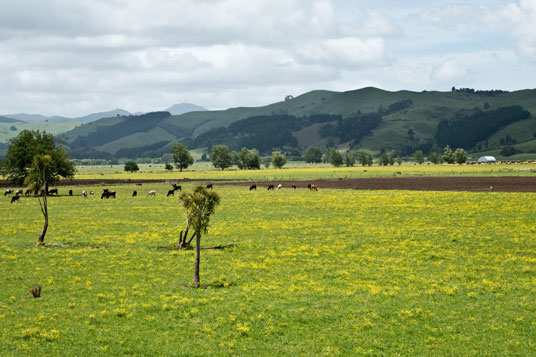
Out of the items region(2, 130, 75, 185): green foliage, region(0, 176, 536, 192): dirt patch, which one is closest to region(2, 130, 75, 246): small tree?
region(2, 130, 75, 185): green foliage

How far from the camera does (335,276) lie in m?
26.3

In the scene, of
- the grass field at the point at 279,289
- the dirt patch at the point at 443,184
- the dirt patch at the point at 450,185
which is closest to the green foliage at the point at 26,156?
the dirt patch at the point at 443,184

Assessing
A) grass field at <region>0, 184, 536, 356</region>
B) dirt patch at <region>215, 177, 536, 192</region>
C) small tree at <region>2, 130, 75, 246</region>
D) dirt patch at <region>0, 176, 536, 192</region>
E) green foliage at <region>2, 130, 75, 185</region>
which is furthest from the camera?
green foliage at <region>2, 130, 75, 185</region>

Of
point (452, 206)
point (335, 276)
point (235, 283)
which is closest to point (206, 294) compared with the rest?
point (235, 283)

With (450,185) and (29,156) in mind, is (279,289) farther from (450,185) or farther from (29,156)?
(450,185)

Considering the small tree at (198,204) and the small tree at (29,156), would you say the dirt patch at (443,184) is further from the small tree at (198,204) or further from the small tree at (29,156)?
the small tree at (198,204)

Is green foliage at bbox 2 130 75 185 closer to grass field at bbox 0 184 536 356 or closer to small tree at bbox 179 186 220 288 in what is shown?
grass field at bbox 0 184 536 356

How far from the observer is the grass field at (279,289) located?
1758 centimetres

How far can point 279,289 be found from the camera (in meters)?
23.8

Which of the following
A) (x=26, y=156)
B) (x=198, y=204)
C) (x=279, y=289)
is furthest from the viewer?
(x=26, y=156)

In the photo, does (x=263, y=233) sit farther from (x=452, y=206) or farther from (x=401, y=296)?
(x=452, y=206)

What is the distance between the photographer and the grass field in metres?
17.6

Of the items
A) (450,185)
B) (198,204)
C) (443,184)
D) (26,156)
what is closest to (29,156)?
(26,156)

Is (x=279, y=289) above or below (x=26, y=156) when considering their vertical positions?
below
